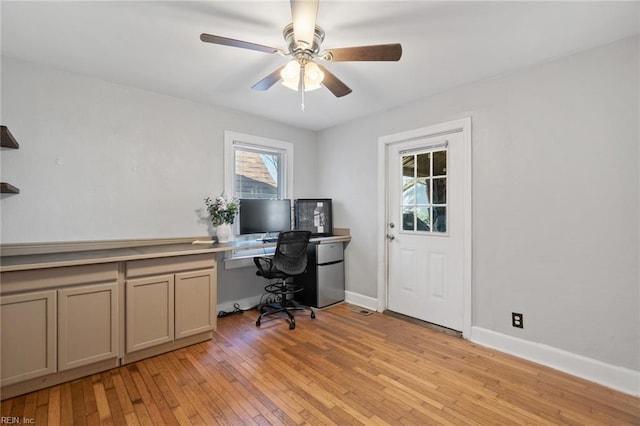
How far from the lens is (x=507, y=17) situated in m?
1.80

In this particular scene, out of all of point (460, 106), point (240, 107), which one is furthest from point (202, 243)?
point (460, 106)

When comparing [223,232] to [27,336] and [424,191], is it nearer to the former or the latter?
[27,336]

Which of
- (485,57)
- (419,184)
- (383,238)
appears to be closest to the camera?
(485,57)

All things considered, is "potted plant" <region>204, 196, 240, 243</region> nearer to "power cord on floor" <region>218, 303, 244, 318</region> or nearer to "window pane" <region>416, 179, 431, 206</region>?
"power cord on floor" <region>218, 303, 244, 318</region>

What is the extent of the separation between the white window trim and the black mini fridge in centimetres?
91

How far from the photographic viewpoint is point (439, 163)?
9.96 ft

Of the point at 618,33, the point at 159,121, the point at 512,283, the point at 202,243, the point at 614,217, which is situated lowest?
the point at 512,283

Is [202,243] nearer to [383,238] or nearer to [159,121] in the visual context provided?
[159,121]

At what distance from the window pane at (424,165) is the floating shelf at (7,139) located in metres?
3.54

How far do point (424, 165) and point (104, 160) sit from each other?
10.4ft

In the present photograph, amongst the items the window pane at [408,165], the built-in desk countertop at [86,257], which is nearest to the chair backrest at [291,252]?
the built-in desk countertop at [86,257]

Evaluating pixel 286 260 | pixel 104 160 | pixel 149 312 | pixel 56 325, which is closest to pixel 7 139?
pixel 104 160

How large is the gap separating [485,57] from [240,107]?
2.49m

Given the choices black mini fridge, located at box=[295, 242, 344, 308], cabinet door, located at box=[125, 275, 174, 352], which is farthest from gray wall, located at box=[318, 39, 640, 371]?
cabinet door, located at box=[125, 275, 174, 352]
